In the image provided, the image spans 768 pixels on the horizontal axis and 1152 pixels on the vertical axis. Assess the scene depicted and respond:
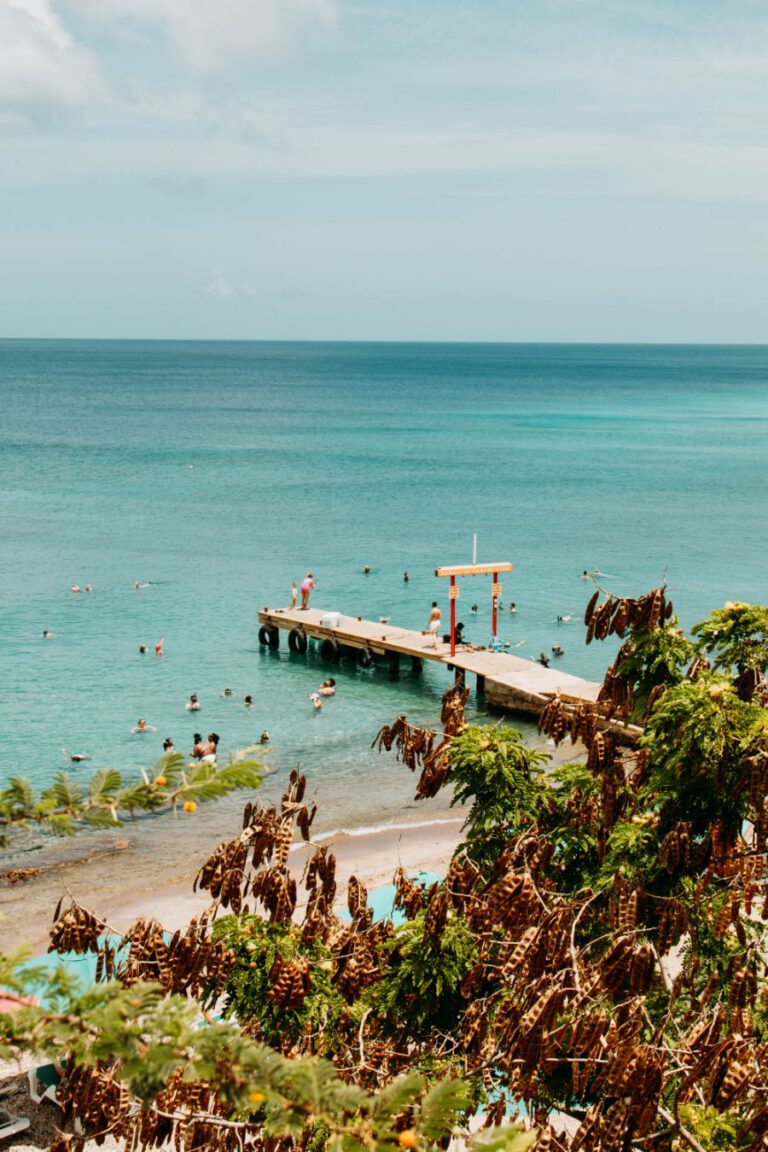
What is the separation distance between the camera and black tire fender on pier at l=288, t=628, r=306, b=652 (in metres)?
47.2

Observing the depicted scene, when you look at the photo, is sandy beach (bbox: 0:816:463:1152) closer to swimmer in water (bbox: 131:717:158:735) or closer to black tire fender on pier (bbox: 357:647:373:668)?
swimmer in water (bbox: 131:717:158:735)

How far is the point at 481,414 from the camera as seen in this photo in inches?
6599

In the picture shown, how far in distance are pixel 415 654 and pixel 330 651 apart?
445cm

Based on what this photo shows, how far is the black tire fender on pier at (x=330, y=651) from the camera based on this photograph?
46.2 m

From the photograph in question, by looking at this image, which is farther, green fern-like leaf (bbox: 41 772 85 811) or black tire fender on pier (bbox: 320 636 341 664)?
black tire fender on pier (bbox: 320 636 341 664)

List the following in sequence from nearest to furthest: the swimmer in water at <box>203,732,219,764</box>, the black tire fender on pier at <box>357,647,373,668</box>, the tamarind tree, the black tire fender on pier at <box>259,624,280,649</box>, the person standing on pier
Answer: the tamarind tree, the swimmer in water at <box>203,732,219,764</box>, the person standing on pier, the black tire fender on pier at <box>357,647,373,668</box>, the black tire fender on pier at <box>259,624,280,649</box>

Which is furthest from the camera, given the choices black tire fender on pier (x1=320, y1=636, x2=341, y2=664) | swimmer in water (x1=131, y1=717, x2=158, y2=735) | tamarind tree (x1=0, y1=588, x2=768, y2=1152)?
black tire fender on pier (x1=320, y1=636, x2=341, y2=664)

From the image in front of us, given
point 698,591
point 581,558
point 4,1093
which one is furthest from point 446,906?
point 581,558

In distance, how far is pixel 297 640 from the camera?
156 feet

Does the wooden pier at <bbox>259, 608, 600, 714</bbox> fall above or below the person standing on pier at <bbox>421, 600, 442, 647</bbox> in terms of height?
below

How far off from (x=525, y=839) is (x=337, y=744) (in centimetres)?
2664

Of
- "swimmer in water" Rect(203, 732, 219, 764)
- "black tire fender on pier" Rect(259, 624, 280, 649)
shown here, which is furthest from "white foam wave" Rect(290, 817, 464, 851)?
"black tire fender on pier" Rect(259, 624, 280, 649)

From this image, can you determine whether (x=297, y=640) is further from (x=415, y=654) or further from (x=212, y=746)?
(x=212, y=746)

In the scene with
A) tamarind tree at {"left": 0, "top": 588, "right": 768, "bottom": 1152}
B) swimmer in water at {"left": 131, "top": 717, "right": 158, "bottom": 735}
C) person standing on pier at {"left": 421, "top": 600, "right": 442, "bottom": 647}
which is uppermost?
tamarind tree at {"left": 0, "top": 588, "right": 768, "bottom": 1152}
